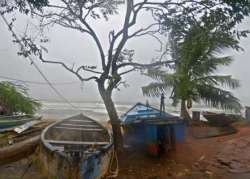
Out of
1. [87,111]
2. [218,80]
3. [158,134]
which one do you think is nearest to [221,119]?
[218,80]

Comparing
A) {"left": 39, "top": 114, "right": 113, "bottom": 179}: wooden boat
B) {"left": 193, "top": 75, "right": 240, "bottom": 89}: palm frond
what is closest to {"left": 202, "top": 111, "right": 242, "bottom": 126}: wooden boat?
{"left": 193, "top": 75, "right": 240, "bottom": 89}: palm frond

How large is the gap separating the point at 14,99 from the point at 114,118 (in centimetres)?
877

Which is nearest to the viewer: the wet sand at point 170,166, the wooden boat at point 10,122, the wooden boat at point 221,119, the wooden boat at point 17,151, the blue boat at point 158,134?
the wooden boat at point 17,151

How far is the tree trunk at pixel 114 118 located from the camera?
29.1 ft

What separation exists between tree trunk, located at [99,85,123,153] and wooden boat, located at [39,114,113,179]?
1.41ft

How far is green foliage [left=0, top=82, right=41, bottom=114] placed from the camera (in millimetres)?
15734

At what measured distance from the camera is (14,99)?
52.3ft

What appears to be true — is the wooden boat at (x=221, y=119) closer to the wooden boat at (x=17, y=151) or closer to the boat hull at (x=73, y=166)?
the boat hull at (x=73, y=166)

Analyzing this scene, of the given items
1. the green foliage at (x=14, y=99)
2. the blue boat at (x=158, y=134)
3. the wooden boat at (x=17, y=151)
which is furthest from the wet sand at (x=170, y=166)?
the green foliage at (x=14, y=99)

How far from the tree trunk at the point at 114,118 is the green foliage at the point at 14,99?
8485 millimetres

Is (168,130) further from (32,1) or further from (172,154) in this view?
(32,1)

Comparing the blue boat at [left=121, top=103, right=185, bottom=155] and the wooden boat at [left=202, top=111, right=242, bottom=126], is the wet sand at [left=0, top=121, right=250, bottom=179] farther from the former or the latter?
the wooden boat at [left=202, top=111, right=242, bottom=126]

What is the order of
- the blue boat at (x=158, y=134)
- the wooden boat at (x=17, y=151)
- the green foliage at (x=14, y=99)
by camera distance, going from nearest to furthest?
Answer: the wooden boat at (x=17, y=151) → the blue boat at (x=158, y=134) → the green foliage at (x=14, y=99)

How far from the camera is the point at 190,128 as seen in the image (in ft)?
42.6
